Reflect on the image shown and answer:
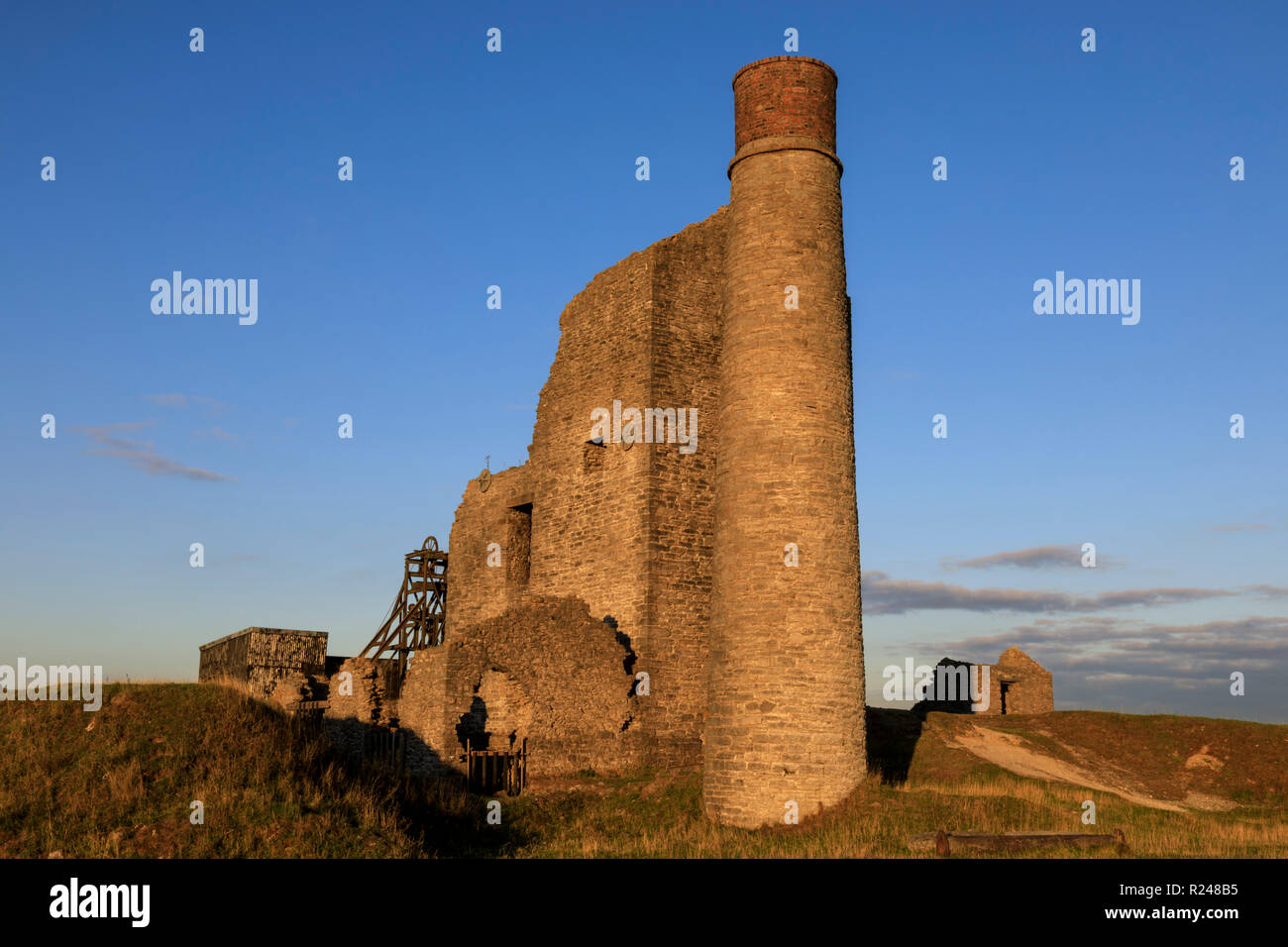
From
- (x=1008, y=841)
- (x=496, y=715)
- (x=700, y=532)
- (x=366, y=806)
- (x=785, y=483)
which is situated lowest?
(x=1008, y=841)

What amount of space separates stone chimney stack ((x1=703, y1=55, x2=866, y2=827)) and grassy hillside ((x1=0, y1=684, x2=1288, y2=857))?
968 millimetres

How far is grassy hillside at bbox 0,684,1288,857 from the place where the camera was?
11.2m

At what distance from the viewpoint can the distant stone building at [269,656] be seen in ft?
83.9

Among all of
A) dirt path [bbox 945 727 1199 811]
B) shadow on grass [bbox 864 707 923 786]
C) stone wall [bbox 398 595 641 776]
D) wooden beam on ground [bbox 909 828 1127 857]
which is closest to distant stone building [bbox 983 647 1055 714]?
shadow on grass [bbox 864 707 923 786]

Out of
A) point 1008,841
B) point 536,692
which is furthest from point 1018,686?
point 1008,841

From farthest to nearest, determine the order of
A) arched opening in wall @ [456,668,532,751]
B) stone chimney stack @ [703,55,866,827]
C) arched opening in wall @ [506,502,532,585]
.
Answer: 1. arched opening in wall @ [506,502,532,585]
2. arched opening in wall @ [456,668,532,751]
3. stone chimney stack @ [703,55,866,827]

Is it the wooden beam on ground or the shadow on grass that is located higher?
the wooden beam on ground

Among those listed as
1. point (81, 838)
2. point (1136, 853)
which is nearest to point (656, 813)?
point (1136, 853)

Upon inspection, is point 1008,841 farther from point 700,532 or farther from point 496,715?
point 496,715

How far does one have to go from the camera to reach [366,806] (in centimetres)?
1246

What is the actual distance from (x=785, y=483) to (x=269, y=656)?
53.2 ft

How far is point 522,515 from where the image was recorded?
2591cm

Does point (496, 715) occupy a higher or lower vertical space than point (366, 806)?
higher

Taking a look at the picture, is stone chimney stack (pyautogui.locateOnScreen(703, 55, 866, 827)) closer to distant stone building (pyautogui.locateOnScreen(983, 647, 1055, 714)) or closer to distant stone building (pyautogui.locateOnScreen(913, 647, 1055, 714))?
distant stone building (pyautogui.locateOnScreen(913, 647, 1055, 714))
